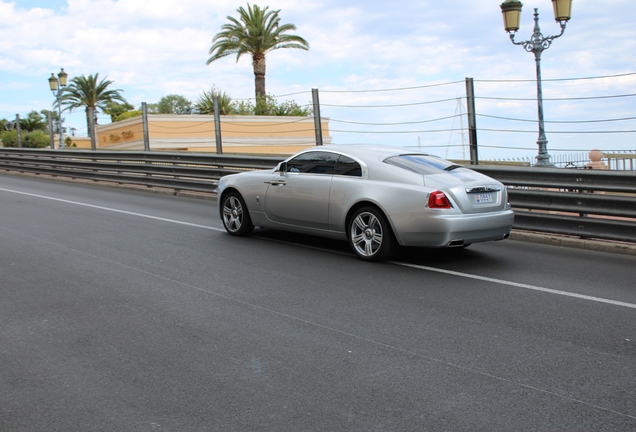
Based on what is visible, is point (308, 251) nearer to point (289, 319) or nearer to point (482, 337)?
point (289, 319)

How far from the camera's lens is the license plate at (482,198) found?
7.99 metres

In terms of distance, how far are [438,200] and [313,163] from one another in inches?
84.4

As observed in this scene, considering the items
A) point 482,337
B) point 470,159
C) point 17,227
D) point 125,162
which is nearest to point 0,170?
point 125,162

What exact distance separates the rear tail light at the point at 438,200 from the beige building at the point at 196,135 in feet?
86.8

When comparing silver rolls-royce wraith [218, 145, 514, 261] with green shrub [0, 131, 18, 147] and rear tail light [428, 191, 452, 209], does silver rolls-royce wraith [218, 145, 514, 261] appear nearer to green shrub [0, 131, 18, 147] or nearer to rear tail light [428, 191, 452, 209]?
rear tail light [428, 191, 452, 209]

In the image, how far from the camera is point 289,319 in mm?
5746

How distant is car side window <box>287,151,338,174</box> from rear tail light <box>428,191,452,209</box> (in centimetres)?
168

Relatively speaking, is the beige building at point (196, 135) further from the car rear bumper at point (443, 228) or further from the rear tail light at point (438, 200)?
the rear tail light at point (438, 200)

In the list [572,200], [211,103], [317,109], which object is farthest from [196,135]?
[572,200]

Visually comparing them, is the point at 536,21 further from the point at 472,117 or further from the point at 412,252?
the point at 412,252

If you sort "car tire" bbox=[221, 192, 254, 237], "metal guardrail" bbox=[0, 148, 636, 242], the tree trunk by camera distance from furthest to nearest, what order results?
the tree trunk < "car tire" bbox=[221, 192, 254, 237] < "metal guardrail" bbox=[0, 148, 636, 242]

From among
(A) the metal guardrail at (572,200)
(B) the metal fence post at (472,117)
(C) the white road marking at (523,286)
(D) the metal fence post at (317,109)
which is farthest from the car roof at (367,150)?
(D) the metal fence post at (317,109)

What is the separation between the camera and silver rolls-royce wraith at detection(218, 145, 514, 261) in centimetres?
778

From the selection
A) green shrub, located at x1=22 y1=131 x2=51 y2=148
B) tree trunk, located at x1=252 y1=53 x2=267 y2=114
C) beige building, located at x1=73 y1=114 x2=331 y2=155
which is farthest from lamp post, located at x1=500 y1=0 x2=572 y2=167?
green shrub, located at x1=22 y1=131 x2=51 y2=148
